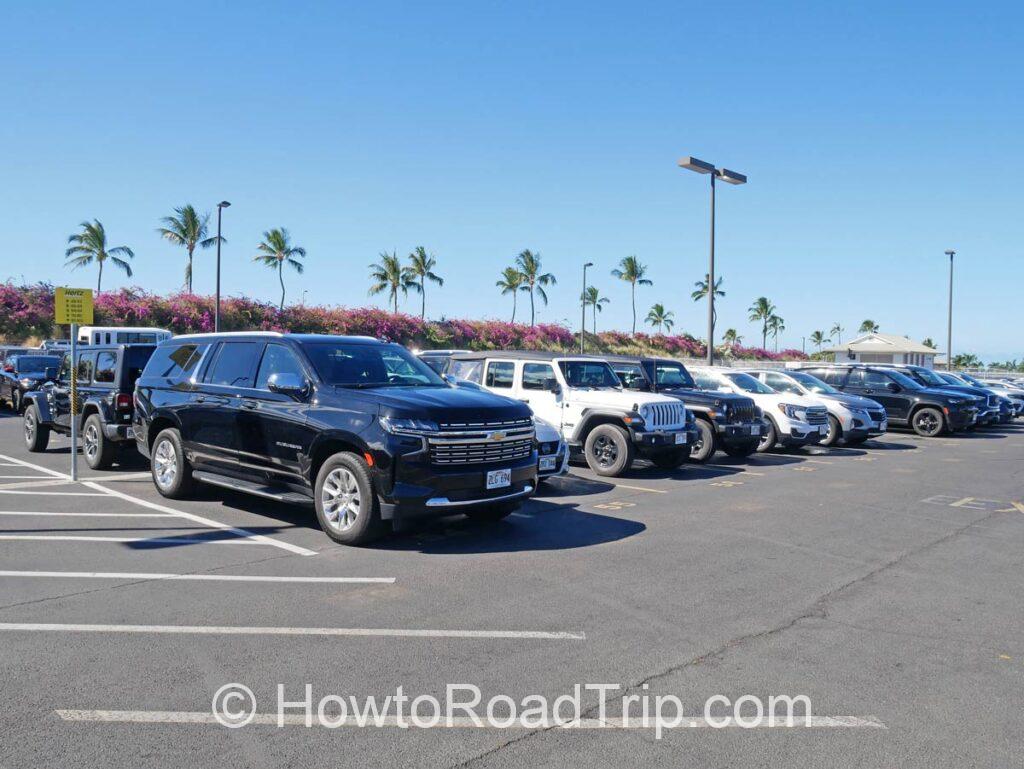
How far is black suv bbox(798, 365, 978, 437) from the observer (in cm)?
2131

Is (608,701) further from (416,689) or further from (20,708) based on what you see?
(20,708)

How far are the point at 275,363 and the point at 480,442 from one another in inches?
99.3

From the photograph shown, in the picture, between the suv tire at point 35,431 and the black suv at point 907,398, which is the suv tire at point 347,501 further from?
the black suv at point 907,398

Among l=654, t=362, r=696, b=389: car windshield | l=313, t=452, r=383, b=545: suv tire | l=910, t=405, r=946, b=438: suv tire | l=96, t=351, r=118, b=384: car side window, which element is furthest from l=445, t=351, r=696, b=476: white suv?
l=910, t=405, r=946, b=438: suv tire

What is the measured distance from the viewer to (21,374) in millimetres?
21078

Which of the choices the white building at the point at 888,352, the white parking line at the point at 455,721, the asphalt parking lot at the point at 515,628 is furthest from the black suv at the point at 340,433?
the white building at the point at 888,352

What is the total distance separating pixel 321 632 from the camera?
201 inches

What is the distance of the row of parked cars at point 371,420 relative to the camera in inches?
286

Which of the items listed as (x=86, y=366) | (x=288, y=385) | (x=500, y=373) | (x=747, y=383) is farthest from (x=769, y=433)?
(x=86, y=366)

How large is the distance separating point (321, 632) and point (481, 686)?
1.31 m

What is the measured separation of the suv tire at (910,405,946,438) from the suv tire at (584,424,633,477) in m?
13.2

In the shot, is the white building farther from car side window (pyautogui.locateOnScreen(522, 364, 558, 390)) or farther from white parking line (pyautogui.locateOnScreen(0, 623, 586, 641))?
white parking line (pyautogui.locateOnScreen(0, 623, 586, 641))

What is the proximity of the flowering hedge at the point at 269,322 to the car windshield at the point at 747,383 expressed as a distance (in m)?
20.0

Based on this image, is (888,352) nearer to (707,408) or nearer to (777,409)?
(777,409)
